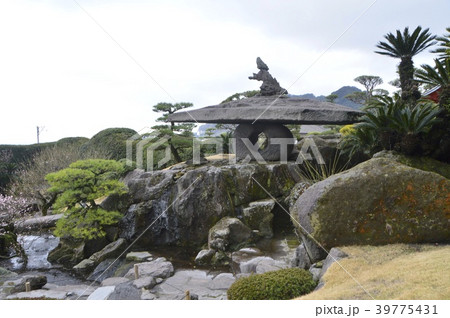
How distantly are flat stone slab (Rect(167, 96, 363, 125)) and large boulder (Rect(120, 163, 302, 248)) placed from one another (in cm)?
164

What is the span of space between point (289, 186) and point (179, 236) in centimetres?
388

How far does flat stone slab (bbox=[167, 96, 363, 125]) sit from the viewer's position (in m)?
11.1

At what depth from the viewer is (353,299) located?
4.05m

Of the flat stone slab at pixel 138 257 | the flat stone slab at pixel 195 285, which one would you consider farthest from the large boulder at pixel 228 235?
the flat stone slab at pixel 138 257

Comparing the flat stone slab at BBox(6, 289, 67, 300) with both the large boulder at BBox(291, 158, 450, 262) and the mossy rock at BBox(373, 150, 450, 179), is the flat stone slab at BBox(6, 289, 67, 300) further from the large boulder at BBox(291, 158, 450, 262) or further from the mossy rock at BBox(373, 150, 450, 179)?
the mossy rock at BBox(373, 150, 450, 179)

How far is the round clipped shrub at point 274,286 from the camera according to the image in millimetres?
5008

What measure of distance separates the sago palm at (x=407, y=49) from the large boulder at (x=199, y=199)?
162 inches

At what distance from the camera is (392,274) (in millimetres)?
4473

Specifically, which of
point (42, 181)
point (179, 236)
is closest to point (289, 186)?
point (179, 236)

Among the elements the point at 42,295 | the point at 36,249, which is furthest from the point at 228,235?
the point at 36,249

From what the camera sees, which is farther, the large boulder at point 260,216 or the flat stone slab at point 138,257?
the large boulder at point 260,216

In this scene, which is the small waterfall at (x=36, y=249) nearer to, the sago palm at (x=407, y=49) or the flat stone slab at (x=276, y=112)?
the flat stone slab at (x=276, y=112)

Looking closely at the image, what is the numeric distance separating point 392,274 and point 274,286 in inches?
61.4

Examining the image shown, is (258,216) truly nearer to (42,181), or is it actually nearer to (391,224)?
(391,224)
